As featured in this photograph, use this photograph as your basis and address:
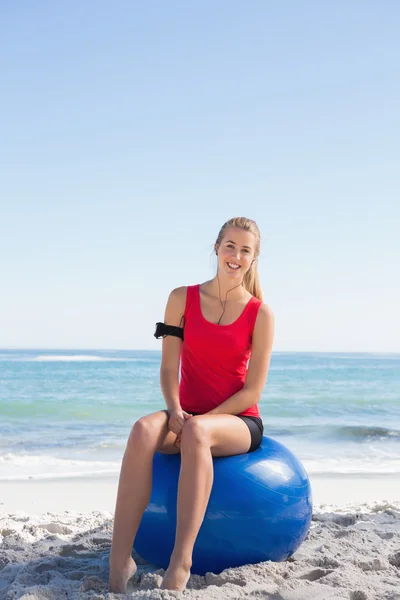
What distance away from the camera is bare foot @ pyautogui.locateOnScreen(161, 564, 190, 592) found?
3027mm

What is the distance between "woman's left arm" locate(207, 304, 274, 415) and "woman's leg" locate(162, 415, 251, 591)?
0.92 ft

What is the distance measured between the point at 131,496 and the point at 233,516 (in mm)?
517

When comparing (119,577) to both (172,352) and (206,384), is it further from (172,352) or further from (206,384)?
(172,352)

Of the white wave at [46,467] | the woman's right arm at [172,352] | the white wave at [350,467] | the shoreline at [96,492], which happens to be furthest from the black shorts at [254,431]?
the white wave at [350,467]

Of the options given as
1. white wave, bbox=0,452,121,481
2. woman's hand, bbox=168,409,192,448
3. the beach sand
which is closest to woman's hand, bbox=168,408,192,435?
woman's hand, bbox=168,409,192,448

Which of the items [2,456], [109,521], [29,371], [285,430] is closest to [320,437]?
[285,430]

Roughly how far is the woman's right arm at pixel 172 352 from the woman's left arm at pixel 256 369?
0.25 metres

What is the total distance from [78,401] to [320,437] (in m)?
7.68

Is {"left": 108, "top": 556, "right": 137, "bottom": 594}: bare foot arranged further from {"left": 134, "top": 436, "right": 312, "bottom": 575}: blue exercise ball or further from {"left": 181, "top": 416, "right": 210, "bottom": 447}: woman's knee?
{"left": 181, "top": 416, "right": 210, "bottom": 447}: woman's knee

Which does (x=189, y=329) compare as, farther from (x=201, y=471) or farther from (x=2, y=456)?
(x=2, y=456)

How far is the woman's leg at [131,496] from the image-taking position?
127 inches

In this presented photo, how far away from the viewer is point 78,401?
16.9m

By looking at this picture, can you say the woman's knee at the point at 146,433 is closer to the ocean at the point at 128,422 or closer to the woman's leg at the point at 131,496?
the woman's leg at the point at 131,496

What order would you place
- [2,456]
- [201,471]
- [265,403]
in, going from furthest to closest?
[265,403]
[2,456]
[201,471]
